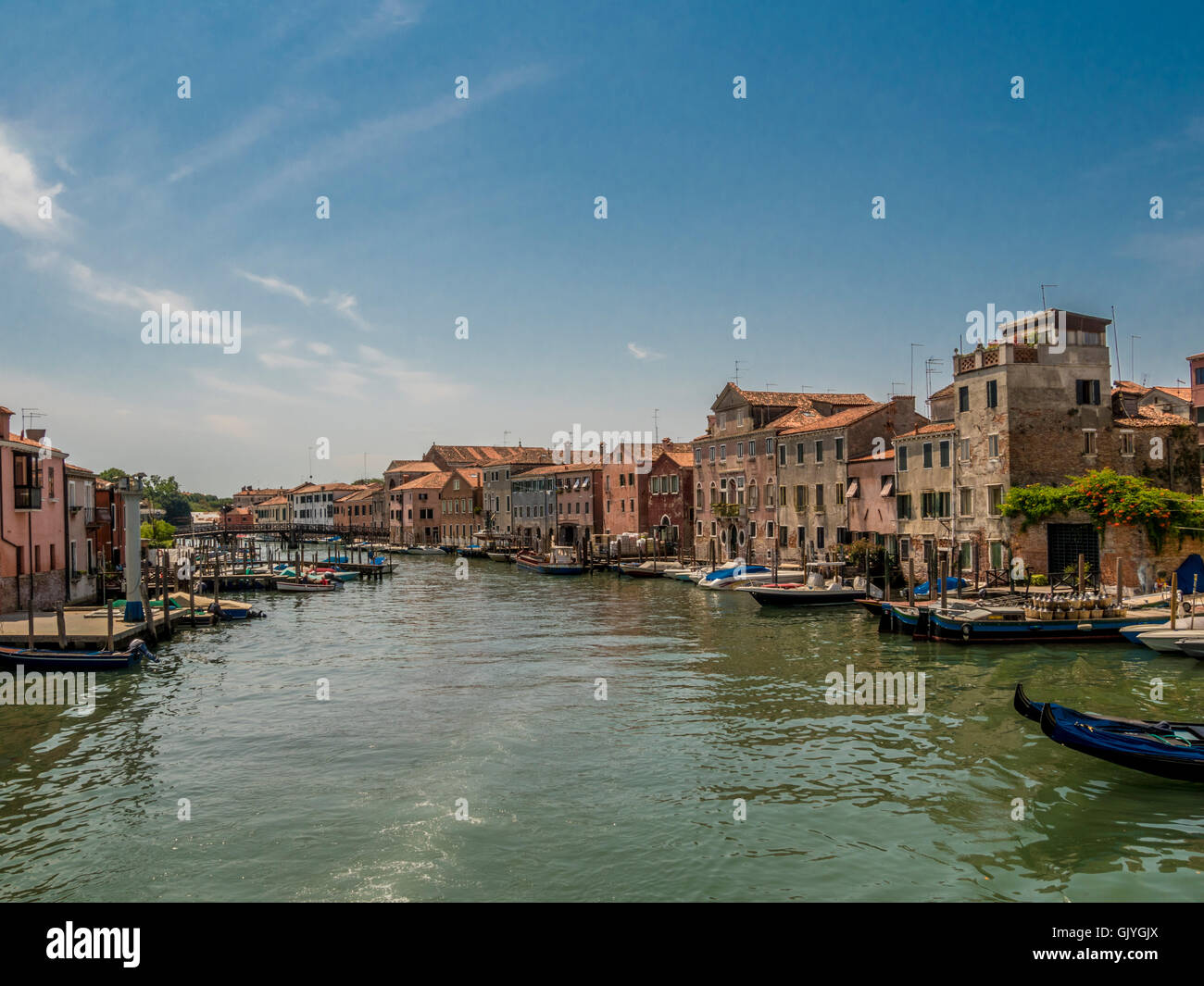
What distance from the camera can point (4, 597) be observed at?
2798 cm

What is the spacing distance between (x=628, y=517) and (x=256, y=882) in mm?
A: 53980

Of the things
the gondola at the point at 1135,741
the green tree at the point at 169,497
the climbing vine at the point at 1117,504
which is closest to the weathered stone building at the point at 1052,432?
the climbing vine at the point at 1117,504

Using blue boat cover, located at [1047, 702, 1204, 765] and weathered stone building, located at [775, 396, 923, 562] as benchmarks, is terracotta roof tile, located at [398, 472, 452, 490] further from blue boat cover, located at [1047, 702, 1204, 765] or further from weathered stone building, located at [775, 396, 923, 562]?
blue boat cover, located at [1047, 702, 1204, 765]

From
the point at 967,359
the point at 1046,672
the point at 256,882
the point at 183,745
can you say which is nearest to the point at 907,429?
the point at 967,359

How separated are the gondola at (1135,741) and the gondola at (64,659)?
21522 millimetres

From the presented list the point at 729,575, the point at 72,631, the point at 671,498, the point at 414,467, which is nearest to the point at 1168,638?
the point at 729,575

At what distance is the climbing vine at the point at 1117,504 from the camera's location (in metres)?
31.0

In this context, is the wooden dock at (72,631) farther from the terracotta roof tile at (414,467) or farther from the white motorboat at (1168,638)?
the terracotta roof tile at (414,467)

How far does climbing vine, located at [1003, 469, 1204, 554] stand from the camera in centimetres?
3097

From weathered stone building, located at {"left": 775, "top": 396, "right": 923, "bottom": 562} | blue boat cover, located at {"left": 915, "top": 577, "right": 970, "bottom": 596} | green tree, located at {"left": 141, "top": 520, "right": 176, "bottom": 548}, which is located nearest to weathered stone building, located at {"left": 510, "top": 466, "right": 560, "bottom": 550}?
green tree, located at {"left": 141, "top": 520, "right": 176, "bottom": 548}

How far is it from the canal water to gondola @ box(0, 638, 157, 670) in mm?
527

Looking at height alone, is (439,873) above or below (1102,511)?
below

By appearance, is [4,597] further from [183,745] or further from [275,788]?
[275,788]

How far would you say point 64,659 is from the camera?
21969mm
